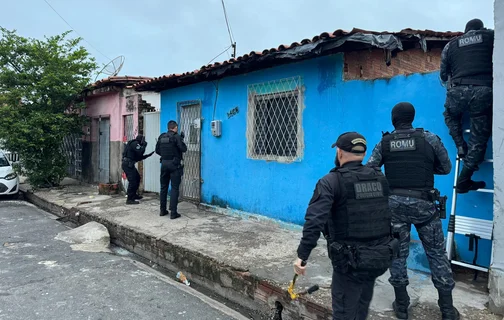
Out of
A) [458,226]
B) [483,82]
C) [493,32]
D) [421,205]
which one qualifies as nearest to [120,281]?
[421,205]

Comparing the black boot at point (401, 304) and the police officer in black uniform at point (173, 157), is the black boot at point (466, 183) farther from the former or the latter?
the police officer in black uniform at point (173, 157)

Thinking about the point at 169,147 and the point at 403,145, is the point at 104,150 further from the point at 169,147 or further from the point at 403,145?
the point at 403,145

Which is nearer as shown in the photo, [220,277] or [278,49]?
[220,277]

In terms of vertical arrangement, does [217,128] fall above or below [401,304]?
above

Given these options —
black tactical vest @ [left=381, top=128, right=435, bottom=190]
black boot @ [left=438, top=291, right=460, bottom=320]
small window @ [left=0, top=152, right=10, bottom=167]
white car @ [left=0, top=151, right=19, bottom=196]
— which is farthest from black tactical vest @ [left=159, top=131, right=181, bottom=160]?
small window @ [left=0, top=152, right=10, bottom=167]

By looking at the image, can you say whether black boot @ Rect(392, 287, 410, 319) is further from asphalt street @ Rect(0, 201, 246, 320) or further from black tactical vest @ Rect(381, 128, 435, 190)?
asphalt street @ Rect(0, 201, 246, 320)

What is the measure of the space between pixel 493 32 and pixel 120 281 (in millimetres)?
4698

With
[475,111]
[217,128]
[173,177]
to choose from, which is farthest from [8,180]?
[475,111]

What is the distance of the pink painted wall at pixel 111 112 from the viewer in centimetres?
1038

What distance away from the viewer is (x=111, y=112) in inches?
429

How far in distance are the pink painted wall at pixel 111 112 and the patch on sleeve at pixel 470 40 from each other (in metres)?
8.13

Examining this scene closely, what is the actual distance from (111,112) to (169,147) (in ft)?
17.4

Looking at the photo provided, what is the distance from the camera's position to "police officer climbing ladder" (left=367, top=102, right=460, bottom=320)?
297cm

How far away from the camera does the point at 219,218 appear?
258 inches
